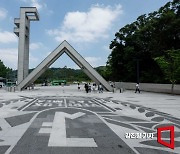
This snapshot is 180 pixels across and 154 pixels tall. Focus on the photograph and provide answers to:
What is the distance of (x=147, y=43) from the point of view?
4997cm

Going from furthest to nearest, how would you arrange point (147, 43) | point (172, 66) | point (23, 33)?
point (147, 43) → point (23, 33) → point (172, 66)

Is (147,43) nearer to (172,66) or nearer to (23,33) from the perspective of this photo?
(172,66)

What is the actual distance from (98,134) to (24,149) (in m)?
A: 2.82

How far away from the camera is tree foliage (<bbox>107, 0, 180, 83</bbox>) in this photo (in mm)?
39625

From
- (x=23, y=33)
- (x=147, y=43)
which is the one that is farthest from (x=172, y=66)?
(x=23, y=33)

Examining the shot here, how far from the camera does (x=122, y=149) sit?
6715 millimetres

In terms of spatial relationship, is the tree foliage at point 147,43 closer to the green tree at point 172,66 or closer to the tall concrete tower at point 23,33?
the green tree at point 172,66

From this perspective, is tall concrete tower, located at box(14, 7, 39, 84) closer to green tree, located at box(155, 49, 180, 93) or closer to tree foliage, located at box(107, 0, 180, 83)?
tree foliage, located at box(107, 0, 180, 83)

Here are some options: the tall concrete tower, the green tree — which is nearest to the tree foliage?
the green tree

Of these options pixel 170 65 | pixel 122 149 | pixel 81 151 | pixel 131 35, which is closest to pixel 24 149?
pixel 81 151

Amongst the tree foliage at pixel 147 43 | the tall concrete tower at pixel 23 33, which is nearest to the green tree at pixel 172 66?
the tree foliage at pixel 147 43

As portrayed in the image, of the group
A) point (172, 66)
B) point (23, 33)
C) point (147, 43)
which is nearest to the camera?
point (172, 66)

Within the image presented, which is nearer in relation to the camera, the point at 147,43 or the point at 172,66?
the point at 172,66

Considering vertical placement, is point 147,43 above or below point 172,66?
above
